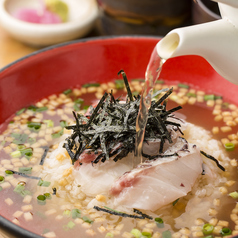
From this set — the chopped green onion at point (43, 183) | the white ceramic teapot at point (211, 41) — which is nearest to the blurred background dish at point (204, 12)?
the white ceramic teapot at point (211, 41)

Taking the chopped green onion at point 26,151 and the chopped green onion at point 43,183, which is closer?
the chopped green onion at point 43,183

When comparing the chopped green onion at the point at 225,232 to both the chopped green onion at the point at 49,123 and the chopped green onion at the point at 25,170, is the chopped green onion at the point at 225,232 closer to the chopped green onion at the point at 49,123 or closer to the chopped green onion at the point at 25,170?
the chopped green onion at the point at 25,170

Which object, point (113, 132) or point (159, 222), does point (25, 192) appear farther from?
point (159, 222)

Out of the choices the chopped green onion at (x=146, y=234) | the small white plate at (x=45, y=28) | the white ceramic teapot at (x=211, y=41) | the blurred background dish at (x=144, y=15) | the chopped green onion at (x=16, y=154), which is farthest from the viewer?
the small white plate at (x=45, y=28)

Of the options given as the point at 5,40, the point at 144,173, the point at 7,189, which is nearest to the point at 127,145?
the point at 144,173

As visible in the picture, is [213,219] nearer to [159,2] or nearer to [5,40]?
[159,2]

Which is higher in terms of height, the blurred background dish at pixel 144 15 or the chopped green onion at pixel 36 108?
the blurred background dish at pixel 144 15

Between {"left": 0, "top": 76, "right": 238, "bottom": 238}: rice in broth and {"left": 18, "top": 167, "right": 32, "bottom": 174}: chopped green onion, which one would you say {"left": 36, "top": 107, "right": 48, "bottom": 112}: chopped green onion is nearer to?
{"left": 0, "top": 76, "right": 238, "bottom": 238}: rice in broth
